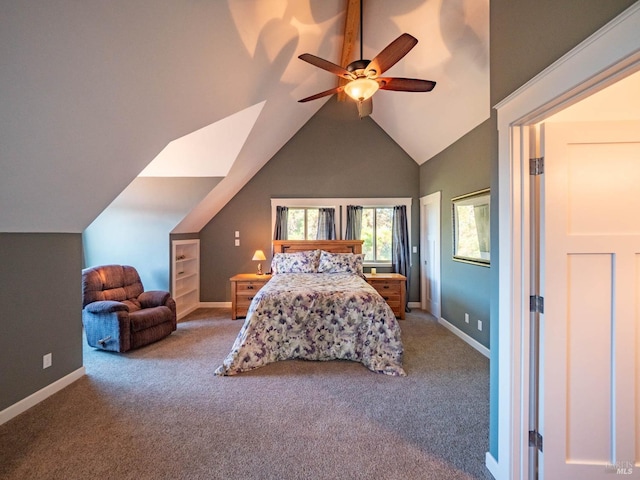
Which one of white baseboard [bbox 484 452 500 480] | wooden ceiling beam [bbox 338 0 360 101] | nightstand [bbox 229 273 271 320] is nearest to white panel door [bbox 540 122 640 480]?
white baseboard [bbox 484 452 500 480]

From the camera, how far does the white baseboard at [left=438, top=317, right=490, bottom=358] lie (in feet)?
10.9

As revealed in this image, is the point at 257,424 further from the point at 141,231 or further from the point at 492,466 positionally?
the point at 141,231

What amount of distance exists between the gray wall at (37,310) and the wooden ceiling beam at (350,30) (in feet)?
11.3

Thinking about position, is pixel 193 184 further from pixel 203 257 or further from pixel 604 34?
pixel 604 34

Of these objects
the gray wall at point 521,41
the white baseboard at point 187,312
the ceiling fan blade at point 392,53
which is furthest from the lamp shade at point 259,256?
the gray wall at point 521,41

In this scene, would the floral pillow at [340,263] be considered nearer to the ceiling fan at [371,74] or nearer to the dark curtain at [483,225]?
the dark curtain at [483,225]

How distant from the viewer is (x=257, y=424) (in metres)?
2.10

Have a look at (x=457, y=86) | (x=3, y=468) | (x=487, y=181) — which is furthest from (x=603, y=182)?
(x=3, y=468)

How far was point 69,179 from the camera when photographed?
88.5 inches

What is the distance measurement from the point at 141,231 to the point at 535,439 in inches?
200

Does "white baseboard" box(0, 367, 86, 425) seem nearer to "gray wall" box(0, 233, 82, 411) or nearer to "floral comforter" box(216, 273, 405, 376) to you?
"gray wall" box(0, 233, 82, 411)

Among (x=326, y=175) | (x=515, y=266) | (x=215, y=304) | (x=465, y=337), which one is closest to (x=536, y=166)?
(x=515, y=266)

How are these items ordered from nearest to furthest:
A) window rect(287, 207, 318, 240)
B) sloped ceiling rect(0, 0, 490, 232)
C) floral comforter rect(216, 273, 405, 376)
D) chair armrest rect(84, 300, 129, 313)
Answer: sloped ceiling rect(0, 0, 490, 232) < floral comforter rect(216, 273, 405, 376) < chair armrest rect(84, 300, 129, 313) < window rect(287, 207, 318, 240)

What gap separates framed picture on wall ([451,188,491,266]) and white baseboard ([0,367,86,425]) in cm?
432
